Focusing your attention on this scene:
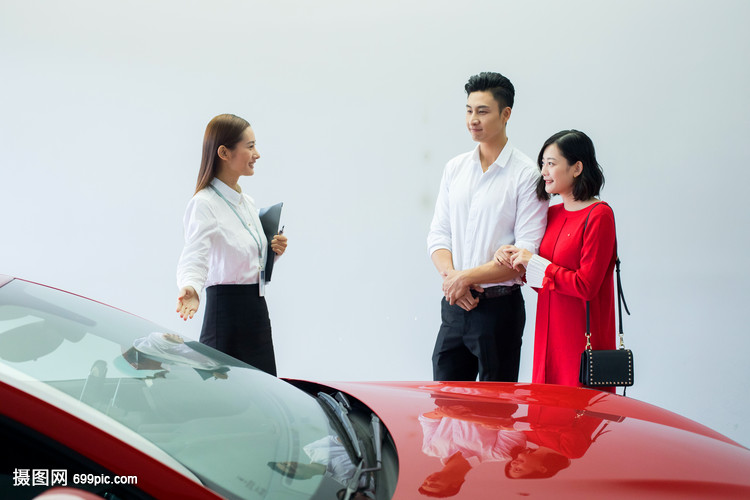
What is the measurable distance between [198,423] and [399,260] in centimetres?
265

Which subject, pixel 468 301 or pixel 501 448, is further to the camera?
pixel 468 301

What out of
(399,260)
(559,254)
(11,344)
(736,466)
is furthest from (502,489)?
(399,260)

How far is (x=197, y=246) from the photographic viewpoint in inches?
77.5

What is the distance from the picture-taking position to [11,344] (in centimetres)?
90

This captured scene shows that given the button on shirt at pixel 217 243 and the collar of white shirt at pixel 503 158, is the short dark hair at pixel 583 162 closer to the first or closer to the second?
the collar of white shirt at pixel 503 158

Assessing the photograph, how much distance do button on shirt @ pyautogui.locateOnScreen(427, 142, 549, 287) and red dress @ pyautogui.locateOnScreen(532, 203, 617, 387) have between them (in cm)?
10

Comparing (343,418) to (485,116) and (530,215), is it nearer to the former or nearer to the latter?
(530,215)

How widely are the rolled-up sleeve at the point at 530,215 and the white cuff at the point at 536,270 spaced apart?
0.11 metres

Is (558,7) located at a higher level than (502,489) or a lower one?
higher

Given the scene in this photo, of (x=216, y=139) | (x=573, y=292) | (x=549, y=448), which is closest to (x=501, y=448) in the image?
(x=549, y=448)

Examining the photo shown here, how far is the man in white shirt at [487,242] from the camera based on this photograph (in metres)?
2.04

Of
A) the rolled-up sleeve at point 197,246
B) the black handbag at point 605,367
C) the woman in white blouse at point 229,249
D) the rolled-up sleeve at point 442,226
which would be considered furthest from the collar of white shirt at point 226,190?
the black handbag at point 605,367

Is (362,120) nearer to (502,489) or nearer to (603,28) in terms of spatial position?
(603,28)

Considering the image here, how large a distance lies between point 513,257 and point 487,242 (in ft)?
0.50
